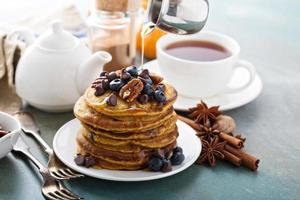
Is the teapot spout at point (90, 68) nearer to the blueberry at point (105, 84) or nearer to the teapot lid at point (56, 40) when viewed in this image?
the teapot lid at point (56, 40)

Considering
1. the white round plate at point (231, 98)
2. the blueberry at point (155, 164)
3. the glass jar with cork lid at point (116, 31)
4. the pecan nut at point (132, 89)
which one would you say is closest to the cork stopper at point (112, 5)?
the glass jar with cork lid at point (116, 31)

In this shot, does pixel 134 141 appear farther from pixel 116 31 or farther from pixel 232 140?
pixel 116 31

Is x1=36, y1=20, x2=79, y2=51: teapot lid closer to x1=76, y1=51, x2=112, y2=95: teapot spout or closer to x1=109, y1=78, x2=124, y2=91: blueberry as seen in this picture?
x1=76, y1=51, x2=112, y2=95: teapot spout

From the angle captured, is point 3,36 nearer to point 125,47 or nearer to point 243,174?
point 125,47

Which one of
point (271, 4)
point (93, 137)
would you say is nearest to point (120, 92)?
point (93, 137)

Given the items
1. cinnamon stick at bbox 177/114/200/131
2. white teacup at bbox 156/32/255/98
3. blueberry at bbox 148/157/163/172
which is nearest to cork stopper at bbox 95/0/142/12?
white teacup at bbox 156/32/255/98

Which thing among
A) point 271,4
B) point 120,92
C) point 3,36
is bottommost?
point 271,4

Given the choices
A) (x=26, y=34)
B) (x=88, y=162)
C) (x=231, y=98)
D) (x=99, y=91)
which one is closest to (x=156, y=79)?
(x=99, y=91)
